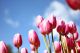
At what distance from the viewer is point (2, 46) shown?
72cm

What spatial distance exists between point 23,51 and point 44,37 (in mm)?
131

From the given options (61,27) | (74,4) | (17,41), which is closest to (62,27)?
(61,27)

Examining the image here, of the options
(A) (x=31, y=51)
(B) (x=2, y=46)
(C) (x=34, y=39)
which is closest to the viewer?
(B) (x=2, y=46)

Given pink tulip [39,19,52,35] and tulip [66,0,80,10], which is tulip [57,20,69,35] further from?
tulip [66,0,80,10]

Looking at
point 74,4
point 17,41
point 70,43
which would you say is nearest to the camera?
point 74,4

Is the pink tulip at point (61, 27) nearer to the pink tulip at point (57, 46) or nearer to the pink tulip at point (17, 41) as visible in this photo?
the pink tulip at point (57, 46)

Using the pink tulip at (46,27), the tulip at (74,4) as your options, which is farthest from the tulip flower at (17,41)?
the tulip at (74,4)

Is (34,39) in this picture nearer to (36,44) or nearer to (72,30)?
(36,44)

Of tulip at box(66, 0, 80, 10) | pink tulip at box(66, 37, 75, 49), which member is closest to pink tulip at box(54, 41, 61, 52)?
pink tulip at box(66, 37, 75, 49)

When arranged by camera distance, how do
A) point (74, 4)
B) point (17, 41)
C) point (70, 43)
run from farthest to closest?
point (17, 41) < point (70, 43) < point (74, 4)

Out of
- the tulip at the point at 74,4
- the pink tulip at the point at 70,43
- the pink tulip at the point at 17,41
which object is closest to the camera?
the tulip at the point at 74,4

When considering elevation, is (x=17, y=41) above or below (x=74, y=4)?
above

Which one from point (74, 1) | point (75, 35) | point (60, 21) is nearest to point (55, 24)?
point (60, 21)

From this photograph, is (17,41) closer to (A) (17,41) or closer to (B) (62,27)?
(A) (17,41)
